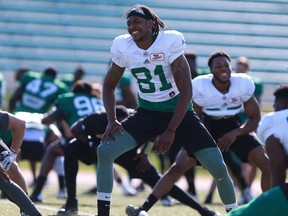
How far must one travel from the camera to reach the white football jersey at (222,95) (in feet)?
24.8

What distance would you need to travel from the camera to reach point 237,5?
67.3 feet

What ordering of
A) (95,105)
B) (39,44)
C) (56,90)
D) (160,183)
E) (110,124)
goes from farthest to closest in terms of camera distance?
(39,44), (56,90), (95,105), (160,183), (110,124)

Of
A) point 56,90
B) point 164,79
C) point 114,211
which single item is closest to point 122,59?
point 164,79

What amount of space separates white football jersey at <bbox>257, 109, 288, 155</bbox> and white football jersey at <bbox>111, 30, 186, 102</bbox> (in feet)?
3.54

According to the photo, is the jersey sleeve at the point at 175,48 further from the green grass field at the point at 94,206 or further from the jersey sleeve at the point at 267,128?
the green grass field at the point at 94,206

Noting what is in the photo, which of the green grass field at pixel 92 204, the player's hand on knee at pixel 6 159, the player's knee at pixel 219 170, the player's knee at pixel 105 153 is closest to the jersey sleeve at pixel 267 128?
the player's knee at pixel 219 170

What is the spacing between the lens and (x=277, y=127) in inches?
206

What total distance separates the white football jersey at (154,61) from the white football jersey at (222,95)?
1.26m

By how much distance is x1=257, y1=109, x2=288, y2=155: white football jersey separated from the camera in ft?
16.9

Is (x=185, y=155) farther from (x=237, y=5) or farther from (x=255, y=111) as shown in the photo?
(x=237, y=5)

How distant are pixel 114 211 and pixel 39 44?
12382mm

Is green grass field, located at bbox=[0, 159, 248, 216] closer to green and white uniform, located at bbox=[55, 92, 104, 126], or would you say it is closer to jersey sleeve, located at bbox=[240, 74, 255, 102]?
green and white uniform, located at bbox=[55, 92, 104, 126]

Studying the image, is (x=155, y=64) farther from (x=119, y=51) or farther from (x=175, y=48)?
(x=119, y=51)

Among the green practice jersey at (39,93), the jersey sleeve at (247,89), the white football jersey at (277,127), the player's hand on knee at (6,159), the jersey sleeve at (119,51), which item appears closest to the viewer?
the white football jersey at (277,127)
